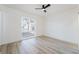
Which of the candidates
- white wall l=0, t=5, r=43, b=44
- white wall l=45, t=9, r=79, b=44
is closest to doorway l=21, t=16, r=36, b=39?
white wall l=0, t=5, r=43, b=44

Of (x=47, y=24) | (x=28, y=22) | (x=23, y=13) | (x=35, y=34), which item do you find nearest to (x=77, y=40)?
(x=47, y=24)

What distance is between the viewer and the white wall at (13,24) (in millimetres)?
2197

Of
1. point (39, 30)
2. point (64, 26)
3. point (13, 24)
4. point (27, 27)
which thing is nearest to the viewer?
point (27, 27)

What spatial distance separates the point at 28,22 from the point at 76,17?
118cm

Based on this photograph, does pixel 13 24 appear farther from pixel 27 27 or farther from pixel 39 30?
pixel 39 30

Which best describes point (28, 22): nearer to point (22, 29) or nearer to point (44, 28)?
point (22, 29)

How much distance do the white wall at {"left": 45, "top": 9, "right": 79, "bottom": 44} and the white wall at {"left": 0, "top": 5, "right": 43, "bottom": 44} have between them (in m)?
0.26

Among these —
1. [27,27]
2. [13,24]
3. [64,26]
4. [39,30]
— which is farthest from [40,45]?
[13,24]

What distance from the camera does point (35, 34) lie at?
2.37 meters

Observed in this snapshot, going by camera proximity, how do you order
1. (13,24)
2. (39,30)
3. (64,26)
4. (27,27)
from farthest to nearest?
(13,24)
(39,30)
(64,26)
(27,27)

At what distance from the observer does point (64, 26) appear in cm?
227

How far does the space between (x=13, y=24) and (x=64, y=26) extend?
1472 millimetres

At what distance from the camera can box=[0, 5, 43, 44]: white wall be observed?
Result: 2.20 metres

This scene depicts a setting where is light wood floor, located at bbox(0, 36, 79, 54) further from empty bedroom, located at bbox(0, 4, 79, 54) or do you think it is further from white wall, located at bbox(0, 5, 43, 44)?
white wall, located at bbox(0, 5, 43, 44)
